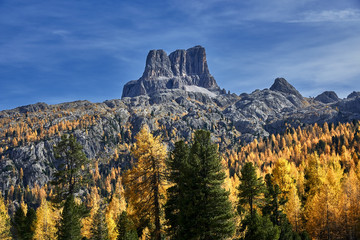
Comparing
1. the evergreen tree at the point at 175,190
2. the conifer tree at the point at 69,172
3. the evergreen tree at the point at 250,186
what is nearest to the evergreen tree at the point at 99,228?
the conifer tree at the point at 69,172

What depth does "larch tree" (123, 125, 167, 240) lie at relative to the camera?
84.5 feet

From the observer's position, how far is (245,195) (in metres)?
37.5

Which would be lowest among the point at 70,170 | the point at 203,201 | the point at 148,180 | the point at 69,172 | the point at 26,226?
the point at 26,226

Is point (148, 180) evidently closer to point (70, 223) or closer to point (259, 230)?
point (259, 230)

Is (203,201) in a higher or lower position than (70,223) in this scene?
higher

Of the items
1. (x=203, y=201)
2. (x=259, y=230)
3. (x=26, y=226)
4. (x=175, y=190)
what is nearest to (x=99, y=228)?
(x=175, y=190)

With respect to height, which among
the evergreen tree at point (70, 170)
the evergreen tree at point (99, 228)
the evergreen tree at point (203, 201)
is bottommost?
the evergreen tree at point (99, 228)

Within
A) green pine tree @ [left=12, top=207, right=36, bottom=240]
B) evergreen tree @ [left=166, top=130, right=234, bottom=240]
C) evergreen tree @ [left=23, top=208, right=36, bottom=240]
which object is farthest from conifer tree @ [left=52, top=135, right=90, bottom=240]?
green pine tree @ [left=12, top=207, right=36, bottom=240]

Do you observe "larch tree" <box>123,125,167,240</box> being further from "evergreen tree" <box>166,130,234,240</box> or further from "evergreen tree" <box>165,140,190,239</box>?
"evergreen tree" <box>166,130,234,240</box>

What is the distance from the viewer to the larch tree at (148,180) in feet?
84.5

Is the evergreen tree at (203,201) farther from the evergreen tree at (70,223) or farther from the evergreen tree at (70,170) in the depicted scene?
the evergreen tree at (70,223)

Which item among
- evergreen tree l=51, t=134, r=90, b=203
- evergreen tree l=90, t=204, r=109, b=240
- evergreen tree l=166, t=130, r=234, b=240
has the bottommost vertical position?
evergreen tree l=90, t=204, r=109, b=240

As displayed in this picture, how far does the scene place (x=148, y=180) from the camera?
26.2 m

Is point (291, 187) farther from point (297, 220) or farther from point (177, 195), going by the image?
point (177, 195)
